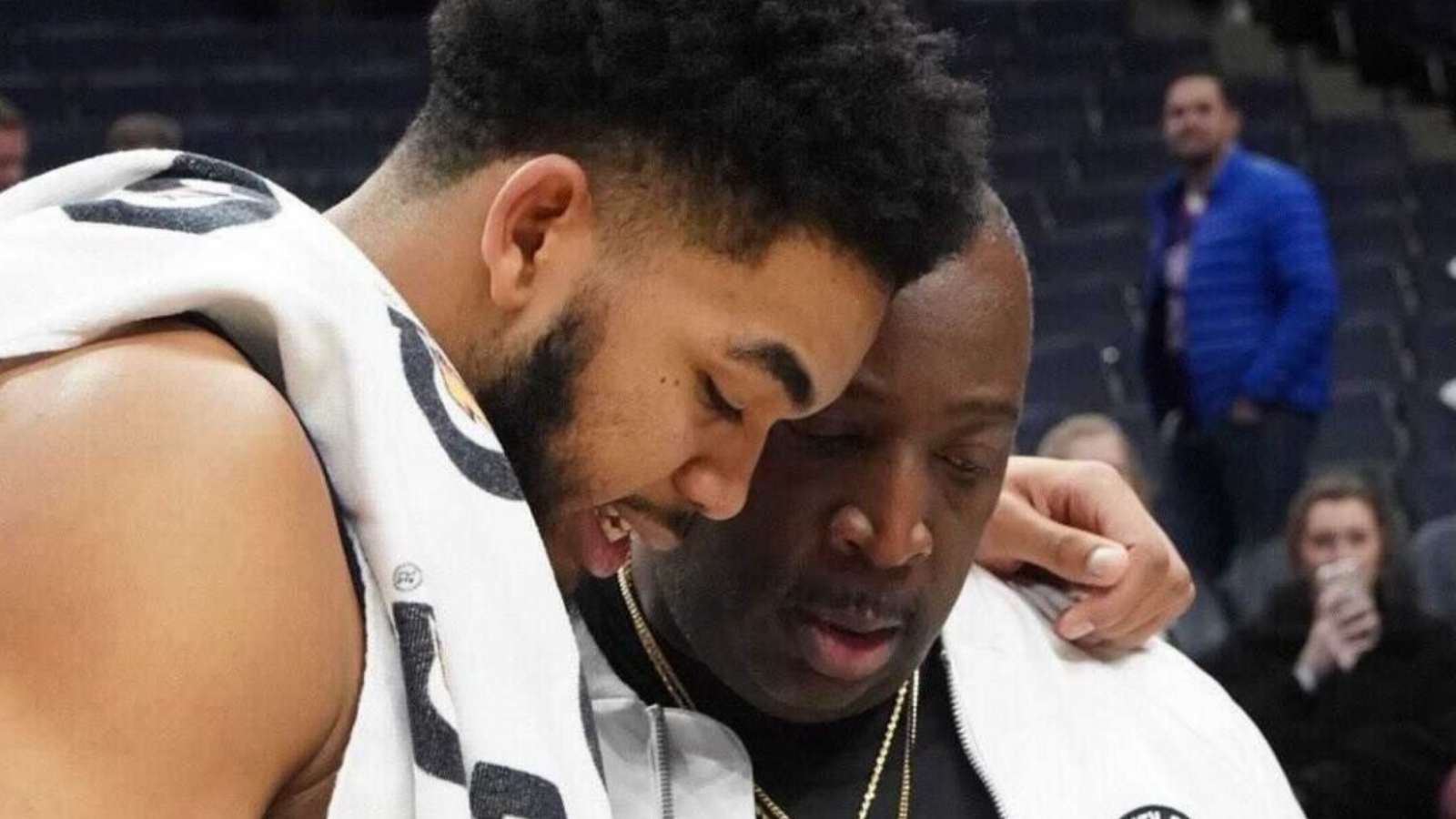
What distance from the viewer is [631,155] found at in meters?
1.48

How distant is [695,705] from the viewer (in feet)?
6.42

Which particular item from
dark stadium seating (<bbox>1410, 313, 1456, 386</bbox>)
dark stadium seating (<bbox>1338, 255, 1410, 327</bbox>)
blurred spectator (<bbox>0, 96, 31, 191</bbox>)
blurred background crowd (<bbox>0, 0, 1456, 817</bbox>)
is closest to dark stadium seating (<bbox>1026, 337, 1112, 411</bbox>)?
blurred background crowd (<bbox>0, 0, 1456, 817</bbox>)

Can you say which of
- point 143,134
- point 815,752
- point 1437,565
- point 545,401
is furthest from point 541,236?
point 143,134

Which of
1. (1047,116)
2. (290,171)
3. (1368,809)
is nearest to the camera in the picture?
(1368,809)

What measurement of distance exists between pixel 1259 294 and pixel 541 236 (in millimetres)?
5235

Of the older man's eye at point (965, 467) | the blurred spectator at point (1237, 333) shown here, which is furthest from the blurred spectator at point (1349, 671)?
the older man's eye at point (965, 467)

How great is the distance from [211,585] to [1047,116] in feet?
28.7

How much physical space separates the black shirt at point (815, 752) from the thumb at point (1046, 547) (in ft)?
0.60

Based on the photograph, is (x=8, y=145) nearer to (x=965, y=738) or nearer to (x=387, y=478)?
(x=965, y=738)

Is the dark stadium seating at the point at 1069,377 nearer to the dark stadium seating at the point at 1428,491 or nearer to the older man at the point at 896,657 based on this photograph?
the dark stadium seating at the point at 1428,491

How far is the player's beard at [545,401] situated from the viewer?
1472 mm

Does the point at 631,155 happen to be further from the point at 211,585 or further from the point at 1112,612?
the point at 1112,612

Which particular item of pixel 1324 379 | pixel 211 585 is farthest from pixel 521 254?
pixel 1324 379

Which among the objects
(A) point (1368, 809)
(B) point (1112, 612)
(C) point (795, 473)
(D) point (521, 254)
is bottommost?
(A) point (1368, 809)
